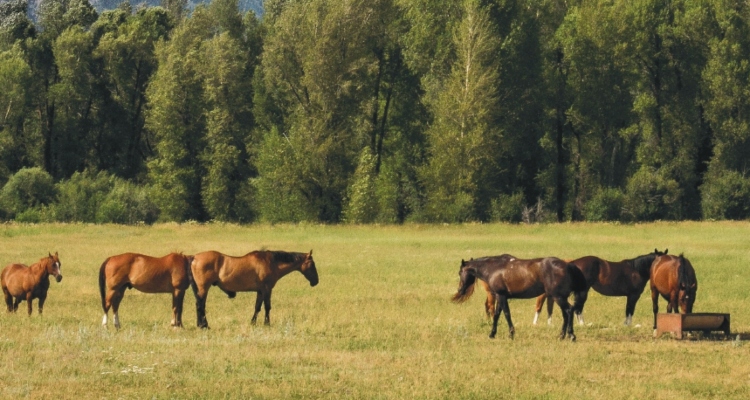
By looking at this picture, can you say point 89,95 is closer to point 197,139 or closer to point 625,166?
point 197,139

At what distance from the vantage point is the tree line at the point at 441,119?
73562 mm

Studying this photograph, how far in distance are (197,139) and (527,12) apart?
80.8 feet

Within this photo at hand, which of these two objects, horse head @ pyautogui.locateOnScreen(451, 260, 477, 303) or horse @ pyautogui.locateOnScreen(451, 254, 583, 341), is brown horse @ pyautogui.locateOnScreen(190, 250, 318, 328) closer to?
horse head @ pyautogui.locateOnScreen(451, 260, 477, 303)

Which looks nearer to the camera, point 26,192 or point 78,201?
point 78,201

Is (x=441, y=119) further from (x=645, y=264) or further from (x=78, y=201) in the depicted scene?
(x=645, y=264)

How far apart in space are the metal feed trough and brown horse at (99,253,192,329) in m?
9.95

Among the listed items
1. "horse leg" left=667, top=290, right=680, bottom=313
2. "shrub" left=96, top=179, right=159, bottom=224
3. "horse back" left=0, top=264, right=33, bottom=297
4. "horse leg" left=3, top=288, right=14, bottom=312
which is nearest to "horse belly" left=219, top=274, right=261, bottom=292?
"horse back" left=0, top=264, right=33, bottom=297

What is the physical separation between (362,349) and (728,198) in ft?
186

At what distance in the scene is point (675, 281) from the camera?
24.2 m

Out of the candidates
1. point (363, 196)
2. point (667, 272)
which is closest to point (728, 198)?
point (363, 196)

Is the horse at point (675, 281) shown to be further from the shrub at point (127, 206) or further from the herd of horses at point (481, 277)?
the shrub at point (127, 206)

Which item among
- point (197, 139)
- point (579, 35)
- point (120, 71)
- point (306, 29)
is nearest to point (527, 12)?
point (579, 35)

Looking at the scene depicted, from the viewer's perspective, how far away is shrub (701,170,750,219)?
72.8m

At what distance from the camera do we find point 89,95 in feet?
282
